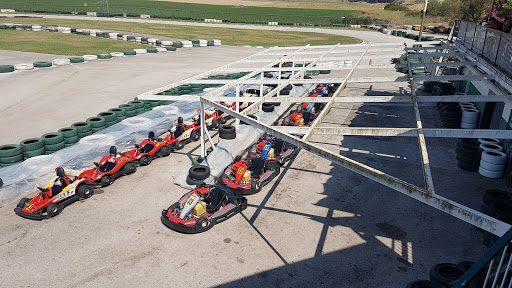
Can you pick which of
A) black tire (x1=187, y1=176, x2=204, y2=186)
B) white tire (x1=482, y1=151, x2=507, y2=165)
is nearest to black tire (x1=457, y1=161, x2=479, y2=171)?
white tire (x1=482, y1=151, x2=507, y2=165)

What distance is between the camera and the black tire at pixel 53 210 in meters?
10.4

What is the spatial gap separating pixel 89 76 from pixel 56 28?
33.5m

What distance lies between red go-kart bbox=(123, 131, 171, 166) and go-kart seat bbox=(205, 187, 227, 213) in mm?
4423

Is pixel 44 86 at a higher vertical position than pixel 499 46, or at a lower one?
lower

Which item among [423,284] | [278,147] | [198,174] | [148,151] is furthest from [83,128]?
[423,284]

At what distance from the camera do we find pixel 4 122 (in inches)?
710

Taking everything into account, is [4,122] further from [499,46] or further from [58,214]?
[499,46]

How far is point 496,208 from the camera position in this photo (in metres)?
9.57

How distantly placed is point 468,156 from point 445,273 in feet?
25.3

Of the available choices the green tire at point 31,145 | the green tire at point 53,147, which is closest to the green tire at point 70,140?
the green tire at point 53,147

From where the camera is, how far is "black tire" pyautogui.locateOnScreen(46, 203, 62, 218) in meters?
10.4

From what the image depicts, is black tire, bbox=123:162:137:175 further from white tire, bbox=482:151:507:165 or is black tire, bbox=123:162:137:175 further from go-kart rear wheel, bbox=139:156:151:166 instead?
white tire, bbox=482:151:507:165

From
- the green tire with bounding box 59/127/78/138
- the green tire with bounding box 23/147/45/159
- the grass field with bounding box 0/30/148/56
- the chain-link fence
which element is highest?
the chain-link fence

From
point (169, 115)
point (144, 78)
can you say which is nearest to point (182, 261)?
point (169, 115)
